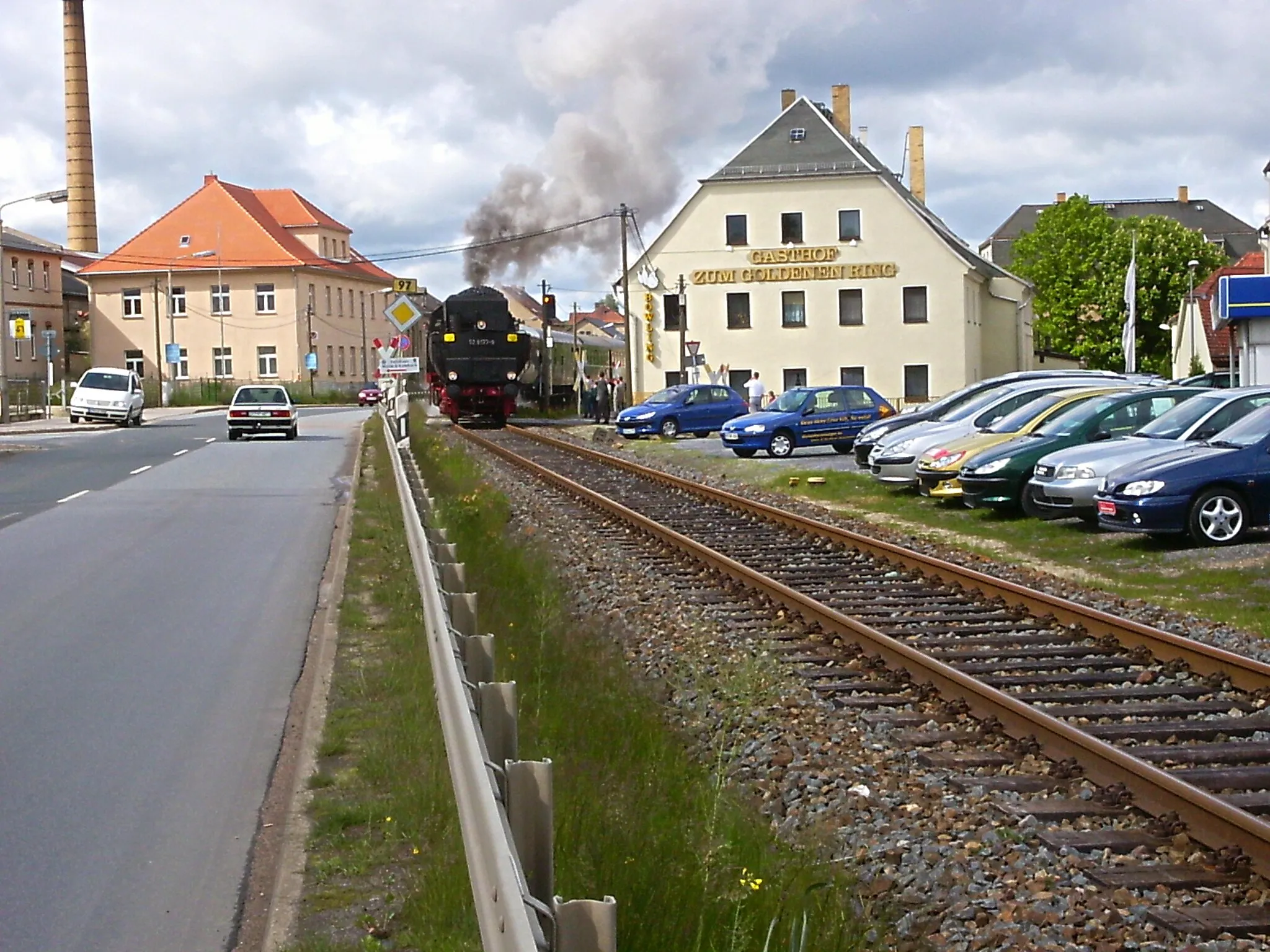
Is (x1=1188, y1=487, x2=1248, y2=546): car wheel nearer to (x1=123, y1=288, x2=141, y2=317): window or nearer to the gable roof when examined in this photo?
the gable roof

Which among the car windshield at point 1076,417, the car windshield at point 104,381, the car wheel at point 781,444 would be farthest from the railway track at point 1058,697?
the car windshield at point 104,381

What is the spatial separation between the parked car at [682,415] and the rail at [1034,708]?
24.0 meters

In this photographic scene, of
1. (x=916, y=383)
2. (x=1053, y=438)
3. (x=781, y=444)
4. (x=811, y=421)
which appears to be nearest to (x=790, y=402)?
(x=811, y=421)

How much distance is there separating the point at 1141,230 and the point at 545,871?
87.8 m

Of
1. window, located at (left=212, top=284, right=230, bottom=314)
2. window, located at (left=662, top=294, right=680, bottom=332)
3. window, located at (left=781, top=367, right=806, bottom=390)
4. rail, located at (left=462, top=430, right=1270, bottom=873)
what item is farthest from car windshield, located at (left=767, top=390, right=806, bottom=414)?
window, located at (left=212, top=284, right=230, bottom=314)

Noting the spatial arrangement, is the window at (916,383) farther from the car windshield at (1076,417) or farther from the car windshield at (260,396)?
the car windshield at (1076,417)

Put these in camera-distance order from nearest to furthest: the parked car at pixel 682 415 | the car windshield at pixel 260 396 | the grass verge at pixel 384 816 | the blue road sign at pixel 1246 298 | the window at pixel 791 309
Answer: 1. the grass verge at pixel 384 816
2. the blue road sign at pixel 1246 298
3. the parked car at pixel 682 415
4. the car windshield at pixel 260 396
5. the window at pixel 791 309

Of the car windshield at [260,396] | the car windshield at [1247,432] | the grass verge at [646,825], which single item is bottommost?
the grass verge at [646,825]

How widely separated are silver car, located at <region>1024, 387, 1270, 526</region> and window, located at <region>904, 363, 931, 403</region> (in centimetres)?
4700

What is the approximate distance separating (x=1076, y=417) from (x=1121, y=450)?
8.04 feet

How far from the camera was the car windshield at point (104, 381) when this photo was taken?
5484 centimetres

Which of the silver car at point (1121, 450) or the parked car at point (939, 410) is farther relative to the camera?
the parked car at point (939, 410)

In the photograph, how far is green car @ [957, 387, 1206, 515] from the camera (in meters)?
20.0

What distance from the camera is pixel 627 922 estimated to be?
4.33 metres
